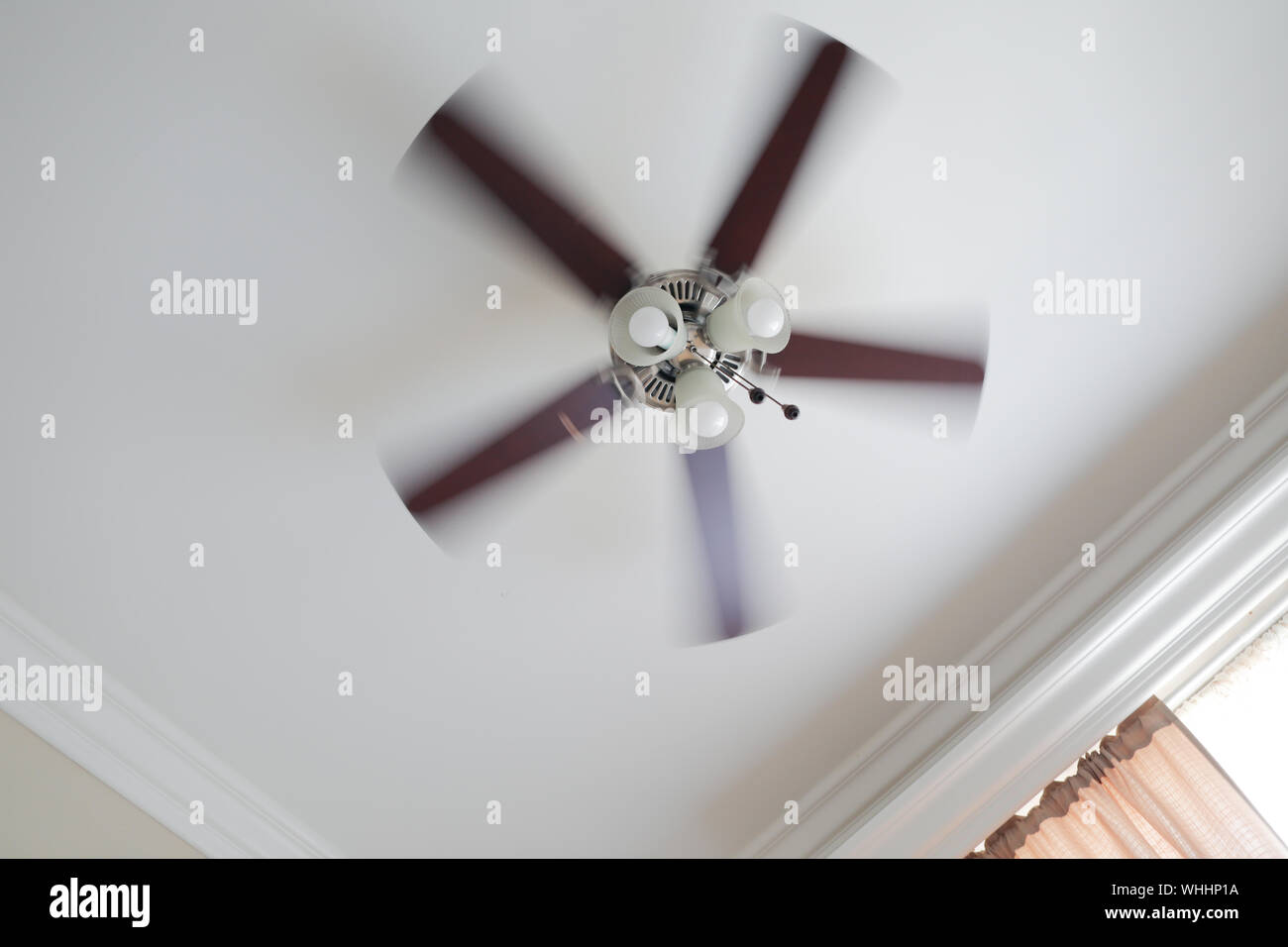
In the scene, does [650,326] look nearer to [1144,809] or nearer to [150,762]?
[1144,809]

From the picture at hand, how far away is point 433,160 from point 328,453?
0.87 metres

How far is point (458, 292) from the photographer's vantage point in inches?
71.8

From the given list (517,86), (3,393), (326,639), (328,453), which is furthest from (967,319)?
(3,393)

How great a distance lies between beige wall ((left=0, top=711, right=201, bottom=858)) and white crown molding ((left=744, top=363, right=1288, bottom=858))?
1.58 meters

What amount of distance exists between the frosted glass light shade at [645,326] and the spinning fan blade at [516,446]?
129mm

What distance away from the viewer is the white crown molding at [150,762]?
204cm

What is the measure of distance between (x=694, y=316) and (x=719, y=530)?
360mm

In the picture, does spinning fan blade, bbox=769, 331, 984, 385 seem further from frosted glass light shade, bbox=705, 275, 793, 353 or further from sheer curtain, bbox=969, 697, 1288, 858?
sheer curtain, bbox=969, 697, 1288, 858

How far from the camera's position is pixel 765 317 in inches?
50.9

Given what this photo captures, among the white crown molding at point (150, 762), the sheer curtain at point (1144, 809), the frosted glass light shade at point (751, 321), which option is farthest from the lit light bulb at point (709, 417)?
the white crown molding at point (150, 762)

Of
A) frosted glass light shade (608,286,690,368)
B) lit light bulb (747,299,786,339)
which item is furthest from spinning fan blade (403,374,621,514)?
lit light bulb (747,299,786,339)

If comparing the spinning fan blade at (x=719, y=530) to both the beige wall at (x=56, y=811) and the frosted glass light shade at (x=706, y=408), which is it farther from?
the beige wall at (x=56, y=811)

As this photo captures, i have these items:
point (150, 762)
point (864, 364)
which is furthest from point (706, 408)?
A: point (150, 762)
